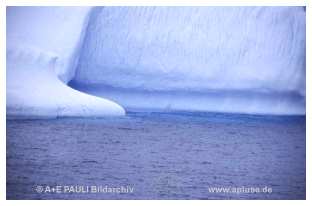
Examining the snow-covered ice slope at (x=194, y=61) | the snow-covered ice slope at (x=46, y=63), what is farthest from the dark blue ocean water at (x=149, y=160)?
the snow-covered ice slope at (x=194, y=61)

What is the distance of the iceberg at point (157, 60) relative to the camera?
11.4ft

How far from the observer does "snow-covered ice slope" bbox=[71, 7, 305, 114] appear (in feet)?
12.3

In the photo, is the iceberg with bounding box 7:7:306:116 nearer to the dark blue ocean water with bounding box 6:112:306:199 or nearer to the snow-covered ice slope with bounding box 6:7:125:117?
the snow-covered ice slope with bounding box 6:7:125:117

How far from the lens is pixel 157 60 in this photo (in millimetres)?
4043

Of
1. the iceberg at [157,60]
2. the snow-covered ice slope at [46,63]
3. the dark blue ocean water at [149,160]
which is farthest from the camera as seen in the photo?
the iceberg at [157,60]

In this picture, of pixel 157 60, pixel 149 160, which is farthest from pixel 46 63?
pixel 149 160

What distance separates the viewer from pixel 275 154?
3.33 meters

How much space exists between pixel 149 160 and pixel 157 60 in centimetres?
99

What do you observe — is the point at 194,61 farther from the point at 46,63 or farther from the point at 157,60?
the point at 46,63

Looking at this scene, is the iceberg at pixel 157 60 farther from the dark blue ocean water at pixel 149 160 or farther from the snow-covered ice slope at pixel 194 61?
the dark blue ocean water at pixel 149 160

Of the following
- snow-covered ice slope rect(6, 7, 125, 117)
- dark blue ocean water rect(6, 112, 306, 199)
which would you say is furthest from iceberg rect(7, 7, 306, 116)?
dark blue ocean water rect(6, 112, 306, 199)

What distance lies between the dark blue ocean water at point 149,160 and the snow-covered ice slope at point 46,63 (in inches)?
3.8

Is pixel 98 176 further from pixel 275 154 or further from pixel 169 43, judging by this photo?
pixel 169 43

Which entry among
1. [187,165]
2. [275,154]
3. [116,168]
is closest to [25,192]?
[116,168]
